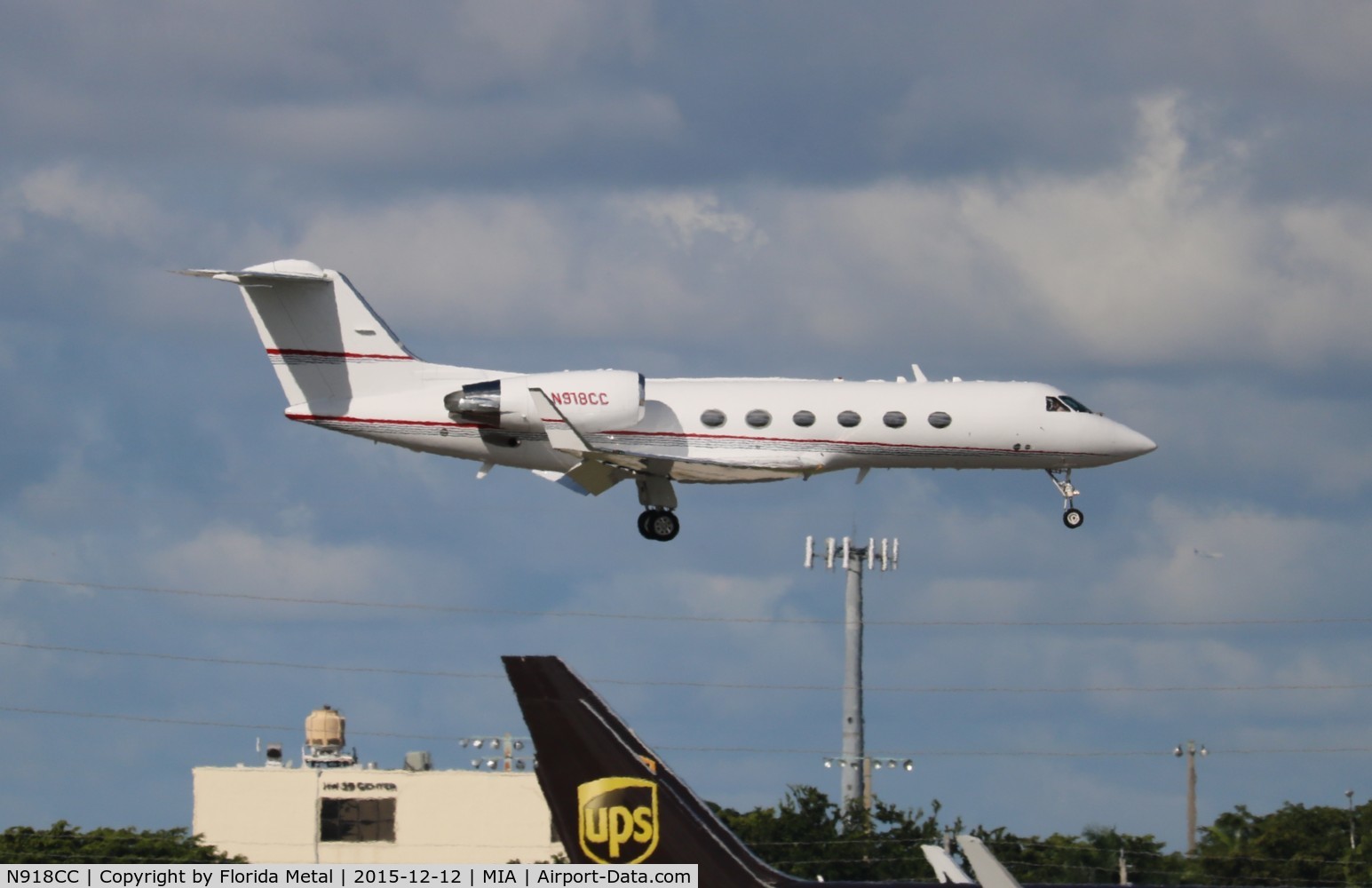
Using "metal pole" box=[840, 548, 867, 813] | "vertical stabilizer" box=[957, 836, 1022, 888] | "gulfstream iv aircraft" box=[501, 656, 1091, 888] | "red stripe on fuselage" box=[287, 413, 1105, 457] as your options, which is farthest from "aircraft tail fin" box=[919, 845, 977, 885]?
"metal pole" box=[840, 548, 867, 813]

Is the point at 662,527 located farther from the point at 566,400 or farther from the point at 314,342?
the point at 314,342

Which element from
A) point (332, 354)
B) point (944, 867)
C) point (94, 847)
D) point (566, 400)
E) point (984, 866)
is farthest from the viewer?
point (94, 847)

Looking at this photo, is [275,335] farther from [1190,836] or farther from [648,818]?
[1190,836]

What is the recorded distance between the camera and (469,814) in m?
85.3

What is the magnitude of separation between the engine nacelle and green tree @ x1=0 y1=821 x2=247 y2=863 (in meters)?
20.6

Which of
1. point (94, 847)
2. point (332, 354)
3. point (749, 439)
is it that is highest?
point (332, 354)

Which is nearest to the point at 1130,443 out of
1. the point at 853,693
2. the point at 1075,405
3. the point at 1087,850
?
the point at 1075,405

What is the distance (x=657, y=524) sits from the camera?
45.4m

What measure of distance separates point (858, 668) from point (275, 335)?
45901 mm

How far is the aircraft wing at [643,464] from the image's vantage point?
42844mm

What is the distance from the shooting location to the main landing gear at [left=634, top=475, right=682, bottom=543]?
4516cm

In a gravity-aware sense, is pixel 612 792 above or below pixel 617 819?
above

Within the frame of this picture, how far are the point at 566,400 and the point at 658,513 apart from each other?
370 centimetres

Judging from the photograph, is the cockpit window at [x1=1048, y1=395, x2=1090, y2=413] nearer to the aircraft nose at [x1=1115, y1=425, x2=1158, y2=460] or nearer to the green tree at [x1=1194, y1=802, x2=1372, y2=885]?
the aircraft nose at [x1=1115, y1=425, x2=1158, y2=460]
